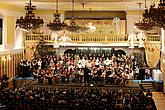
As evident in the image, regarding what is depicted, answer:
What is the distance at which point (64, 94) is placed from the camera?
17.5 metres

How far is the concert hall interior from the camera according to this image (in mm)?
24172

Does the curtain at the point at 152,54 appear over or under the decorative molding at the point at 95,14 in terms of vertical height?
under

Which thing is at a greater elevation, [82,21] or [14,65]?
[82,21]

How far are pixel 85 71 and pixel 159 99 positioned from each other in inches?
223

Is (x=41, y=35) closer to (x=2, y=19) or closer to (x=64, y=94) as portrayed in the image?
(x=2, y=19)

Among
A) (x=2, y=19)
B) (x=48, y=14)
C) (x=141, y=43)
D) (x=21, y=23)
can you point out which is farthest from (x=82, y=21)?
(x=21, y=23)

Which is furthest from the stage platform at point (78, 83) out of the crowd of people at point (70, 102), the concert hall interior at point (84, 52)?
the crowd of people at point (70, 102)

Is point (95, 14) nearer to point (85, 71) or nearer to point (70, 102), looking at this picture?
point (85, 71)

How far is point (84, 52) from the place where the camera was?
112ft

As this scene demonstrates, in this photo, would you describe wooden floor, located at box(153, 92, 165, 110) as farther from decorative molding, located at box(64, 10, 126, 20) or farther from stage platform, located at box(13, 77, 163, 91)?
decorative molding, located at box(64, 10, 126, 20)

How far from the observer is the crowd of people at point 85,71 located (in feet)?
84.6

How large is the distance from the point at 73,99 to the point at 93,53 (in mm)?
17841

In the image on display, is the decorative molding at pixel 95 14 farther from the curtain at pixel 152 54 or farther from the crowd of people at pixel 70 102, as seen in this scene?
the crowd of people at pixel 70 102

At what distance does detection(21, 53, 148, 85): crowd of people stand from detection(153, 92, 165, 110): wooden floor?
7.68 feet
